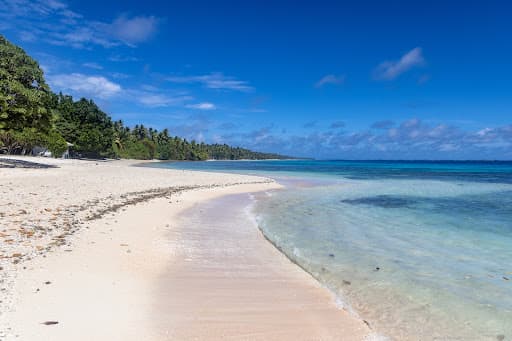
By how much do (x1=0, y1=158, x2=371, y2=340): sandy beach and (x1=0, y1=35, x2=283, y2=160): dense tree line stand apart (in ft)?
72.1

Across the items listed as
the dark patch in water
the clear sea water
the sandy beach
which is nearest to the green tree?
the sandy beach

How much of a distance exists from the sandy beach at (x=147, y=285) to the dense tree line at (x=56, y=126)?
22.0m

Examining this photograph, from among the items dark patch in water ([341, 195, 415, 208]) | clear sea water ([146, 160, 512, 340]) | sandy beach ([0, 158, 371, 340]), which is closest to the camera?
sandy beach ([0, 158, 371, 340])

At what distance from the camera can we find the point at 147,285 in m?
7.09

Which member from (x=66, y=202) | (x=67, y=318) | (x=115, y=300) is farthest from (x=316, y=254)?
(x=66, y=202)

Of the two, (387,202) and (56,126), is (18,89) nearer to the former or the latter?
(387,202)

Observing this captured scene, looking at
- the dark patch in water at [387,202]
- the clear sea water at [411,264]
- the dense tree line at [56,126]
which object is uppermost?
the dense tree line at [56,126]

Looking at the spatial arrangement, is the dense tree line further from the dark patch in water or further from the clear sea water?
the dark patch in water

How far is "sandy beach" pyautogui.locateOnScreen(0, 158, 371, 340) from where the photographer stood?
5.25 metres

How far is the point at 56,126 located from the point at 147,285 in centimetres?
8149

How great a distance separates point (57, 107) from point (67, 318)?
87.9 metres

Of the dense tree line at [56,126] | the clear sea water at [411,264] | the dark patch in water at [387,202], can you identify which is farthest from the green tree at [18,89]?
the dark patch in water at [387,202]

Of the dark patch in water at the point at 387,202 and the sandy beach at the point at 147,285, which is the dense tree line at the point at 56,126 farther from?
the dark patch in water at the point at 387,202

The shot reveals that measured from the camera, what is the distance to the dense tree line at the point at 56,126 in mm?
30531
